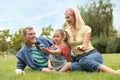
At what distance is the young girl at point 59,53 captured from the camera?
588 centimetres

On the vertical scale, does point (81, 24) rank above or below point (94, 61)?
above

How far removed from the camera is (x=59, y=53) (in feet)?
19.5

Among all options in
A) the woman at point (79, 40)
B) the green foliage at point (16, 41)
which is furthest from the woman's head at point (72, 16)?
the green foliage at point (16, 41)

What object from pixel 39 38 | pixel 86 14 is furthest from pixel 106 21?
pixel 39 38

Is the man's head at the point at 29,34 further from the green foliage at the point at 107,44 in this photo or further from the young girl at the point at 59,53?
the green foliage at the point at 107,44

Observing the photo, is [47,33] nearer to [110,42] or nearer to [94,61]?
[110,42]

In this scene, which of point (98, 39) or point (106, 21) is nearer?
point (98, 39)

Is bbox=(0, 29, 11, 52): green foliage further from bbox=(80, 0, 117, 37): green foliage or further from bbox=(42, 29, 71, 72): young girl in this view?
bbox=(42, 29, 71, 72): young girl

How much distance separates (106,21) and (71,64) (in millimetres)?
36394

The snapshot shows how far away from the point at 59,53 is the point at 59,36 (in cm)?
31

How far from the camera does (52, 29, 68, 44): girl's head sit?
5.90m

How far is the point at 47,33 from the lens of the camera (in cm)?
4909

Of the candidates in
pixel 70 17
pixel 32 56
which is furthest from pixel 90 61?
pixel 32 56

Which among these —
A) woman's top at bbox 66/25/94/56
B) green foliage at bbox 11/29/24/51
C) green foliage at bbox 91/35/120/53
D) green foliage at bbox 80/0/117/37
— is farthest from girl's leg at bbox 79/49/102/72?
green foliage at bbox 11/29/24/51
